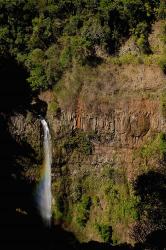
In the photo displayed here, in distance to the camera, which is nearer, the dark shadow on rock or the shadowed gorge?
the dark shadow on rock

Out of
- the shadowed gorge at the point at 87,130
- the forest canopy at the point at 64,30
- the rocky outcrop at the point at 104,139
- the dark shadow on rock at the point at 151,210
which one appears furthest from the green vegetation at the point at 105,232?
the forest canopy at the point at 64,30

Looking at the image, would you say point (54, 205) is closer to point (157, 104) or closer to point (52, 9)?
point (157, 104)

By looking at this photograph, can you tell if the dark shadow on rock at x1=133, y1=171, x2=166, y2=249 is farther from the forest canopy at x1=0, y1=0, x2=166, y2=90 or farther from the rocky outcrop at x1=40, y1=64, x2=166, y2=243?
the forest canopy at x1=0, y1=0, x2=166, y2=90

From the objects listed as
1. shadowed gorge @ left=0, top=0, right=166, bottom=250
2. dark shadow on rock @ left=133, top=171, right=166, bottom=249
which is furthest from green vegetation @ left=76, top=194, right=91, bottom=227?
dark shadow on rock @ left=133, top=171, right=166, bottom=249

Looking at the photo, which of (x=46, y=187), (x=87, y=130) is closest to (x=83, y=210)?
(x=46, y=187)

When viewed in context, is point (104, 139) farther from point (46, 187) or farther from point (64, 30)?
point (64, 30)

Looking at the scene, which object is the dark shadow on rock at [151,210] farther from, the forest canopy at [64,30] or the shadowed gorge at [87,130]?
the forest canopy at [64,30]

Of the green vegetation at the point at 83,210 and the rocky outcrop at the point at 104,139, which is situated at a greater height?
the rocky outcrop at the point at 104,139
